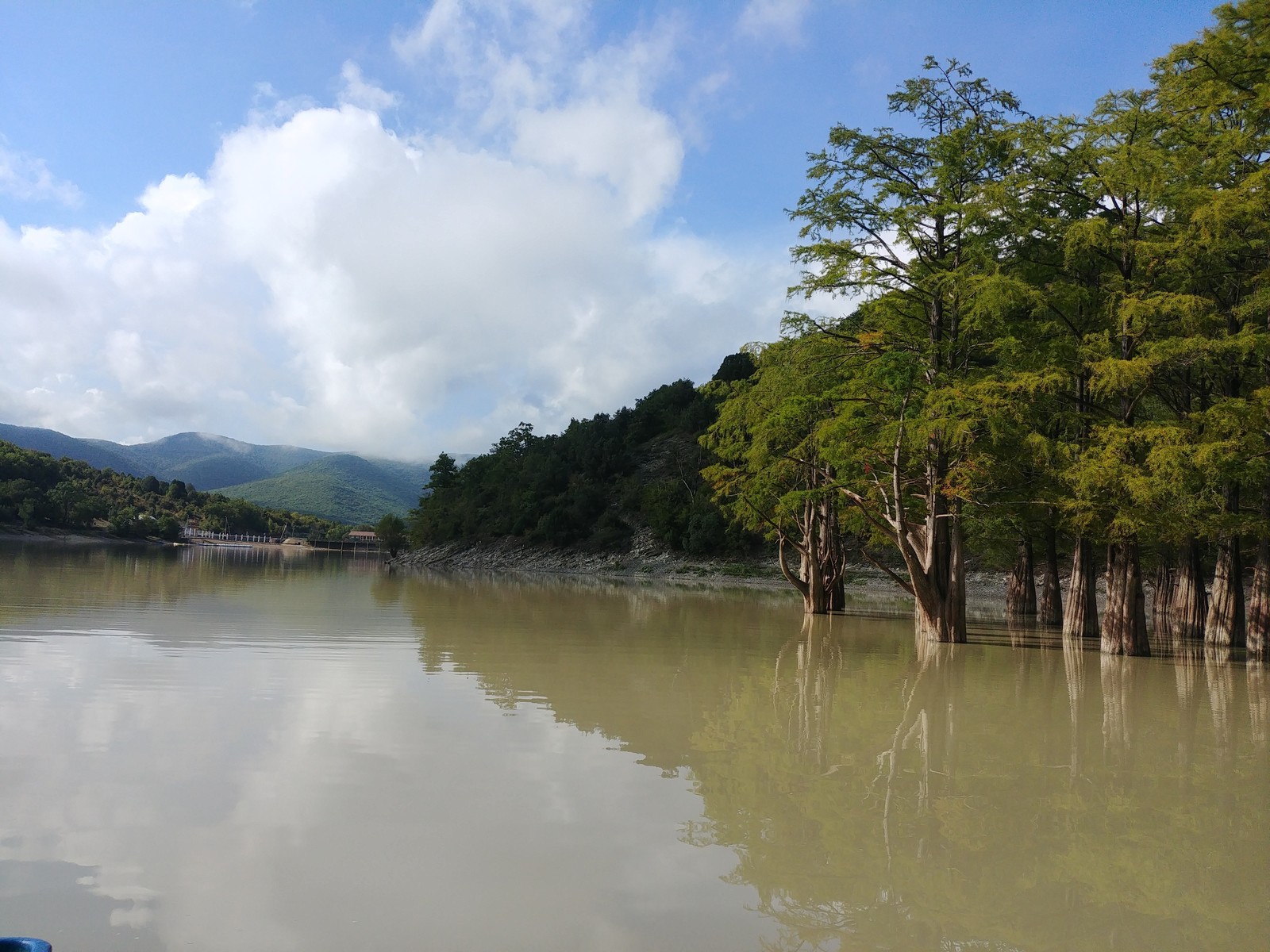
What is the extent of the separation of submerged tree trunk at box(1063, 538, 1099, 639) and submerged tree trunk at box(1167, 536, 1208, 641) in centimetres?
212

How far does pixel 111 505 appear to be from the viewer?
442 feet

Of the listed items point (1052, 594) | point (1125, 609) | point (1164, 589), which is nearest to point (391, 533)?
point (1052, 594)

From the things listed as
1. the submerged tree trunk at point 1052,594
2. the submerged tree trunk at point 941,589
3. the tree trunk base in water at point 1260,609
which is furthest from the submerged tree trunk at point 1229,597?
the submerged tree trunk at point 1052,594

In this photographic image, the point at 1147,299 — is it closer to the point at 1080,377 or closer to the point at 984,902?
the point at 1080,377

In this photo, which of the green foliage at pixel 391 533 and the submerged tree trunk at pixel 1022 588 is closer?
the submerged tree trunk at pixel 1022 588

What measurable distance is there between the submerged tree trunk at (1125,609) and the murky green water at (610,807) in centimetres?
446

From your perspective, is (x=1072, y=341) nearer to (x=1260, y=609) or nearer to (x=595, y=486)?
(x=1260, y=609)

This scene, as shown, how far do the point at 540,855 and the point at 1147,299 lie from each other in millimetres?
16956

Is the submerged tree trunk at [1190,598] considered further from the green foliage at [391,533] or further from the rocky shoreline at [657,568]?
the green foliage at [391,533]

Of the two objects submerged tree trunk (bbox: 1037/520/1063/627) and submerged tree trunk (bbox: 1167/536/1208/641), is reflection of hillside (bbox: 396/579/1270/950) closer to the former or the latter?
submerged tree trunk (bbox: 1167/536/1208/641)

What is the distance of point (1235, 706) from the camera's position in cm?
1238

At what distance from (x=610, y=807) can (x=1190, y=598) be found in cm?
2298

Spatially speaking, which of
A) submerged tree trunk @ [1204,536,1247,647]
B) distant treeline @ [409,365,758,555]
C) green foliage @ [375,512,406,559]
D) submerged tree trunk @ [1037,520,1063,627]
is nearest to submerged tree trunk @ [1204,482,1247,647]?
submerged tree trunk @ [1204,536,1247,647]

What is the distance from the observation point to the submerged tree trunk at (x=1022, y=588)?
33219mm
